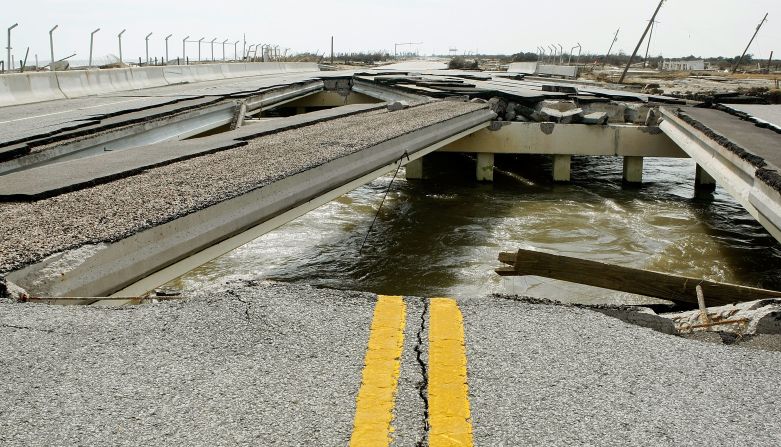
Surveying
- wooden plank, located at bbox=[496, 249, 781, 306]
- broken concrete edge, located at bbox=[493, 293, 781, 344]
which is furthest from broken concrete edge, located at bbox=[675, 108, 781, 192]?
broken concrete edge, located at bbox=[493, 293, 781, 344]

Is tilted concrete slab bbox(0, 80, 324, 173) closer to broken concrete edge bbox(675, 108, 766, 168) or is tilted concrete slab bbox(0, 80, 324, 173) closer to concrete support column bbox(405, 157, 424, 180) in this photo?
concrete support column bbox(405, 157, 424, 180)

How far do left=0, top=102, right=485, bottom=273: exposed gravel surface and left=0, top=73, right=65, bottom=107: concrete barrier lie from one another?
9562mm

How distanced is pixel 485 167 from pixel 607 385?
40.9ft

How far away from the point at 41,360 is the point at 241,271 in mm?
5989

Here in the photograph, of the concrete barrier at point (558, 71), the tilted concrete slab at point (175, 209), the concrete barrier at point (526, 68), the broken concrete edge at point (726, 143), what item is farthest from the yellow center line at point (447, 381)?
the concrete barrier at point (526, 68)

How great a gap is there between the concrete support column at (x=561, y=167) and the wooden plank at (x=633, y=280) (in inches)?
407

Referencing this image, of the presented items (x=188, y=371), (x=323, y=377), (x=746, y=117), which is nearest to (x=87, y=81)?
(x=746, y=117)

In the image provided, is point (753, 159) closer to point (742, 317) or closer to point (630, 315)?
point (742, 317)

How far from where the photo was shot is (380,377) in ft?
8.45

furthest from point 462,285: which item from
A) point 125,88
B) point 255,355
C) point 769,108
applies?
point 125,88

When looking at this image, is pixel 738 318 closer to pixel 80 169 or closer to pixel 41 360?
pixel 41 360

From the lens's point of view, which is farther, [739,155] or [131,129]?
[131,129]

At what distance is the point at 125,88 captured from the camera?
20.3m

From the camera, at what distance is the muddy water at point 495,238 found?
8.31 meters
